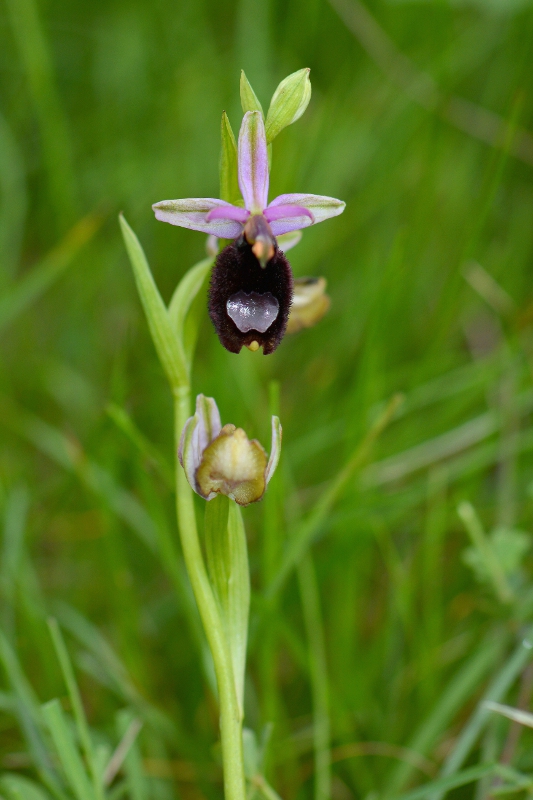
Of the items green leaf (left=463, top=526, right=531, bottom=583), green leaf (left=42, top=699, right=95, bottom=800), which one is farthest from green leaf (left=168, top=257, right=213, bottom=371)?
green leaf (left=463, top=526, right=531, bottom=583)

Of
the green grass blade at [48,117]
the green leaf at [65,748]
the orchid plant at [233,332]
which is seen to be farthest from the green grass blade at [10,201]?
the green leaf at [65,748]

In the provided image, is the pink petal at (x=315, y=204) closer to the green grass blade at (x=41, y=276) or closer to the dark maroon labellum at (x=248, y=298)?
the dark maroon labellum at (x=248, y=298)

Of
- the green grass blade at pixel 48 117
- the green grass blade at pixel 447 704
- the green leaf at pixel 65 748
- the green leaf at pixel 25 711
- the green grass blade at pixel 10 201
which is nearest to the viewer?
the green leaf at pixel 65 748

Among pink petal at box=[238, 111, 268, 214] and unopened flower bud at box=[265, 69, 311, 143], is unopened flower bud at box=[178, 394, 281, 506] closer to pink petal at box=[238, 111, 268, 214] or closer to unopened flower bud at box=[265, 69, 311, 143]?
pink petal at box=[238, 111, 268, 214]

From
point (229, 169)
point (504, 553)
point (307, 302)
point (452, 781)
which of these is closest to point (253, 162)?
point (229, 169)

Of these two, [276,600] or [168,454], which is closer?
[276,600]

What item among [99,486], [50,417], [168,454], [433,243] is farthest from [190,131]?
[99,486]

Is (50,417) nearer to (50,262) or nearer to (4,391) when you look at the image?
(4,391)
